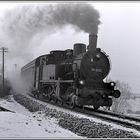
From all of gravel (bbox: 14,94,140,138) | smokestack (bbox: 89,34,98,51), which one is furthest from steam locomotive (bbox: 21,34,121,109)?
gravel (bbox: 14,94,140,138)

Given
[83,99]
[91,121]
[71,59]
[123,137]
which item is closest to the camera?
[123,137]

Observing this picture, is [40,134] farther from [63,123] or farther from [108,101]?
[108,101]

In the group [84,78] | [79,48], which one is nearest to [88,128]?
[84,78]

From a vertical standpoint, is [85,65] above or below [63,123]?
above

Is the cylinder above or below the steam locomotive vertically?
above

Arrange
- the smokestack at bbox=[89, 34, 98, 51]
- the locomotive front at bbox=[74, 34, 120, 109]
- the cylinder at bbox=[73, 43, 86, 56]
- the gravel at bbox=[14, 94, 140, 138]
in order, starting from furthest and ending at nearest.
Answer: the cylinder at bbox=[73, 43, 86, 56], the smokestack at bbox=[89, 34, 98, 51], the locomotive front at bbox=[74, 34, 120, 109], the gravel at bbox=[14, 94, 140, 138]

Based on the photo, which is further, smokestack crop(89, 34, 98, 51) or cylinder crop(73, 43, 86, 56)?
cylinder crop(73, 43, 86, 56)

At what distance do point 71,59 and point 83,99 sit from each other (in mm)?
3631

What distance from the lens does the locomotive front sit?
52.4 ft

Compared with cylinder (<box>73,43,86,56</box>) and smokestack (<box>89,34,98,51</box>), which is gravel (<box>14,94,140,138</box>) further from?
cylinder (<box>73,43,86,56</box>)

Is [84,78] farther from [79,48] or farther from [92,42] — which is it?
[79,48]

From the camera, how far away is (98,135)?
962cm

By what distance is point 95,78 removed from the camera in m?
16.7

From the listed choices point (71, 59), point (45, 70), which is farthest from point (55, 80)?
point (45, 70)
